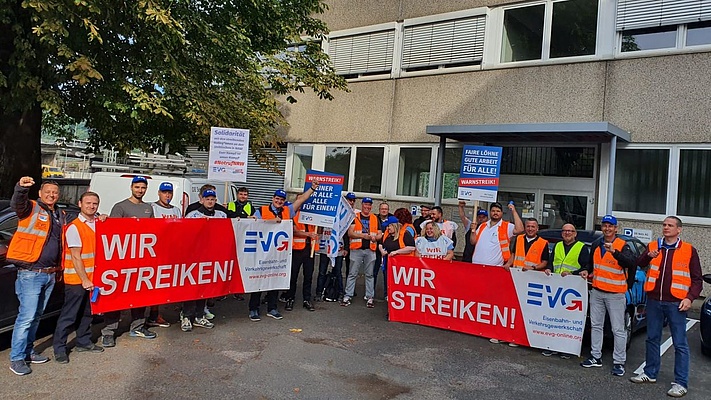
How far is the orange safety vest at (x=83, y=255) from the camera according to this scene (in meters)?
5.71

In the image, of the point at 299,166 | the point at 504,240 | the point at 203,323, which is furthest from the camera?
the point at 299,166

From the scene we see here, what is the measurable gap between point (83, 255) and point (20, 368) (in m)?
1.24

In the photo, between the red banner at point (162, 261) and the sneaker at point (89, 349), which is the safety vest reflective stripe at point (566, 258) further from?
the sneaker at point (89, 349)

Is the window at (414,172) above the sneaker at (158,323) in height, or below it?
above

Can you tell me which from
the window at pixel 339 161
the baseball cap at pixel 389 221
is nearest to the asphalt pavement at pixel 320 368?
the baseball cap at pixel 389 221

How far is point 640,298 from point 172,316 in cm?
686

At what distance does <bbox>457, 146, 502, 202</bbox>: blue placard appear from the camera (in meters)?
9.39

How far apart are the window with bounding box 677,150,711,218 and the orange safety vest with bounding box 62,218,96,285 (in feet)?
38.0

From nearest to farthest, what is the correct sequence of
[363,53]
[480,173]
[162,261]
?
1. [162,261]
2. [480,173]
3. [363,53]

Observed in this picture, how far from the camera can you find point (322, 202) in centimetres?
878

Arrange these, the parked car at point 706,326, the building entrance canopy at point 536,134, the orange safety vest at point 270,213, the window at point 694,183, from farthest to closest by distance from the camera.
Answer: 1. the window at point 694,183
2. the building entrance canopy at point 536,134
3. the orange safety vest at point 270,213
4. the parked car at point 706,326

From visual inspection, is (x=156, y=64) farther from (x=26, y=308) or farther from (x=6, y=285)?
(x=26, y=308)

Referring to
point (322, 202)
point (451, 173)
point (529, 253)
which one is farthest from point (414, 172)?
point (529, 253)

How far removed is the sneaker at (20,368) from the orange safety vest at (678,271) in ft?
21.6
